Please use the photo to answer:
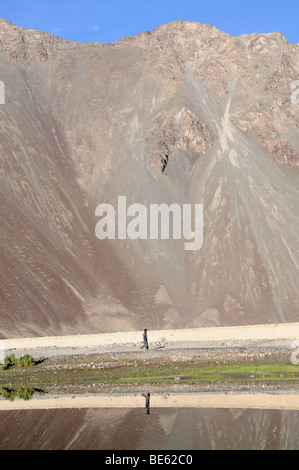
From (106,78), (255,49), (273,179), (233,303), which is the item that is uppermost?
(255,49)

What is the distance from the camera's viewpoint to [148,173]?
74.8m

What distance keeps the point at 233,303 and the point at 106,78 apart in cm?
4883

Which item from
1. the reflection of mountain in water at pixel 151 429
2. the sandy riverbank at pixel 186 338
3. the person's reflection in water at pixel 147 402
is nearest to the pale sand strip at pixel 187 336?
the sandy riverbank at pixel 186 338

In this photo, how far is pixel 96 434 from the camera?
1808 centimetres

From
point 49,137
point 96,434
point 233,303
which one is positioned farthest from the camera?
point 49,137

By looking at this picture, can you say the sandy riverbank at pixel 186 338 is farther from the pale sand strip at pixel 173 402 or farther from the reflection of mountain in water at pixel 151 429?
the reflection of mountain in water at pixel 151 429

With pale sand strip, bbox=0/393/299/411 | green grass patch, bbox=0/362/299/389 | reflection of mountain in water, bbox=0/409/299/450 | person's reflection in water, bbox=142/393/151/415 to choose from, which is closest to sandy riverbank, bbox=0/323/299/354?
green grass patch, bbox=0/362/299/389

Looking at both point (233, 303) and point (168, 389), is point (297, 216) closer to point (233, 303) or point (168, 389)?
point (233, 303)

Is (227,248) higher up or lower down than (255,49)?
lower down

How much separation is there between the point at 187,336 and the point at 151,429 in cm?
1685

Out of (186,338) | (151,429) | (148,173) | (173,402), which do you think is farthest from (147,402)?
(148,173)

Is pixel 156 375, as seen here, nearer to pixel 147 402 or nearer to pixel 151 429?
pixel 147 402

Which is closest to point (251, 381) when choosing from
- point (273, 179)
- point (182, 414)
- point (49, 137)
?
point (182, 414)

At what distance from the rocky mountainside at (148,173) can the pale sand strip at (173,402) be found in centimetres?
2322
